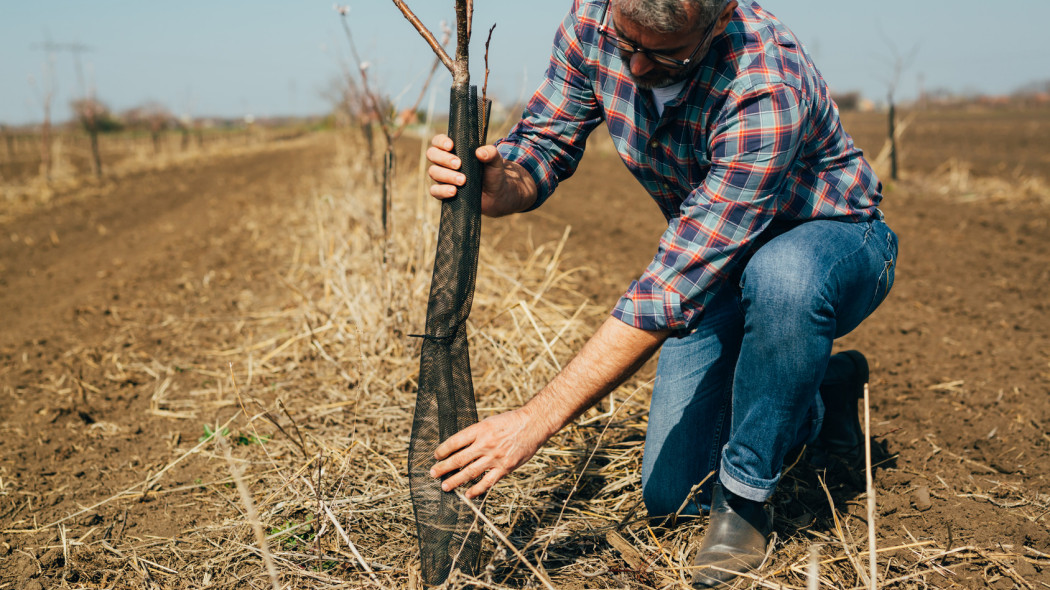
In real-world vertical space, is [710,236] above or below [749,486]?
above

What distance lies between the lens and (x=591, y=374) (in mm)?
1381

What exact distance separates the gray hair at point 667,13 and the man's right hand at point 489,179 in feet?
1.35

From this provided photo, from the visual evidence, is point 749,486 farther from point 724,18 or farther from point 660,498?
point 724,18

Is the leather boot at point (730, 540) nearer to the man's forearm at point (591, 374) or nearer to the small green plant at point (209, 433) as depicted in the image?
the man's forearm at point (591, 374)

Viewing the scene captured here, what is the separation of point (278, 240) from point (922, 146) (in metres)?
16.5

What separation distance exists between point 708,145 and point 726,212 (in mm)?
231

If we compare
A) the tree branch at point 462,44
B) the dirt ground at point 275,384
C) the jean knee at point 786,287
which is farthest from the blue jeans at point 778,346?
the tree branch at point 462,44

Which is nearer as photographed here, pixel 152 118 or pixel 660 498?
pixel 660 498

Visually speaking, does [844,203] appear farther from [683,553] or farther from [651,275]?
[683,553]

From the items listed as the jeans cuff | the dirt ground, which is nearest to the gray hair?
the jeans cuff

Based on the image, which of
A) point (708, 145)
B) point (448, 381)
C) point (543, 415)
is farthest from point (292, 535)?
point (708, 145)

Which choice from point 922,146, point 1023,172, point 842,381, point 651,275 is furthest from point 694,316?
point 922,146

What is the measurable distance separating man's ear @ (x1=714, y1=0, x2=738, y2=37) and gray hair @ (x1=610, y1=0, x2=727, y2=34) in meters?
0.07

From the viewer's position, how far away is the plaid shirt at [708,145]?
1426 mm
